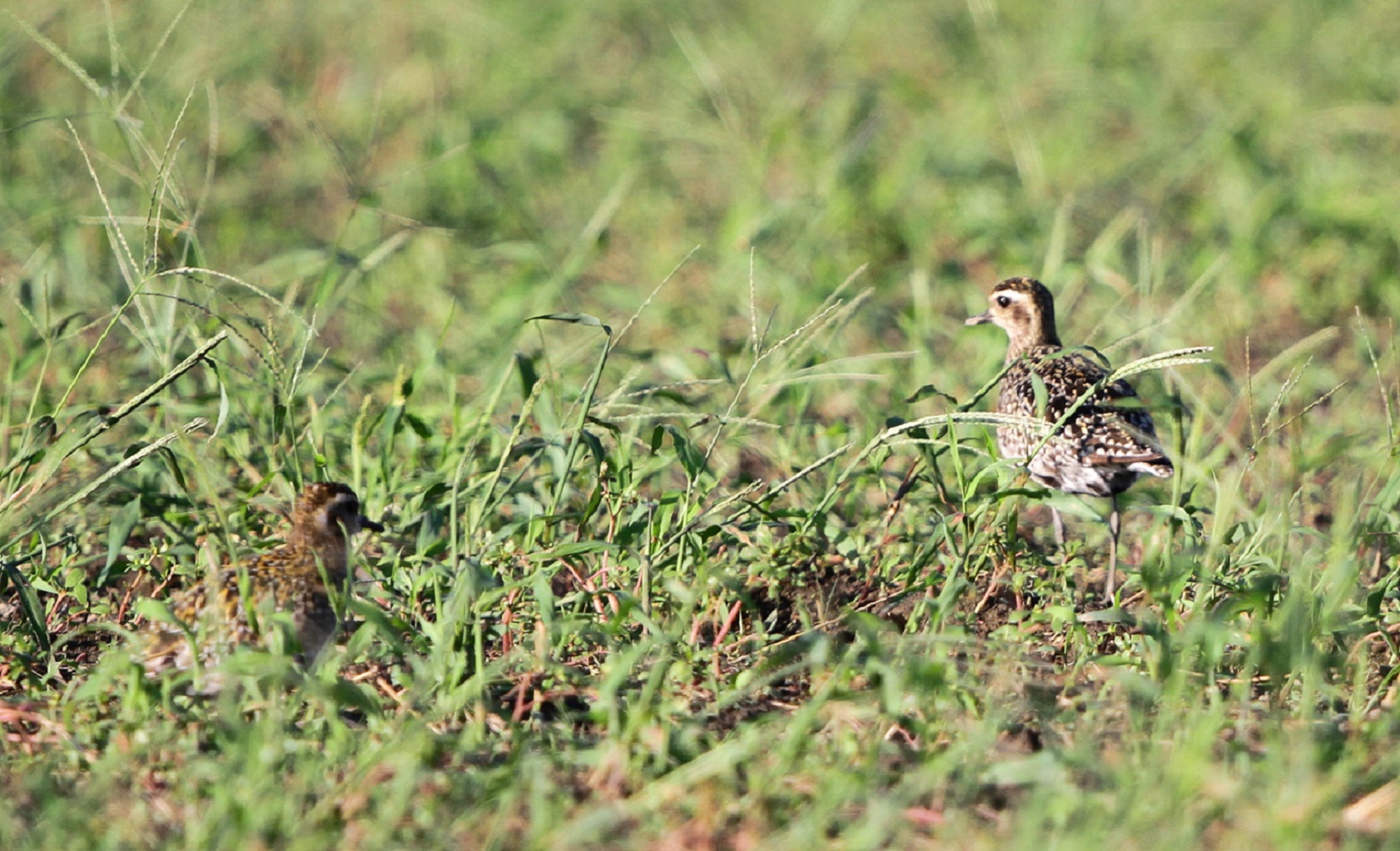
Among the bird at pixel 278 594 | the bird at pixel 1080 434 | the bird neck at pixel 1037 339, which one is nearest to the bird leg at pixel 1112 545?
the bird at pixel 1080 434

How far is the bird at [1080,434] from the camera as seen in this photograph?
18.9 feet

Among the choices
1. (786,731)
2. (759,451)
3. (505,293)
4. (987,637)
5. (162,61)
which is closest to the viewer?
(786,731)

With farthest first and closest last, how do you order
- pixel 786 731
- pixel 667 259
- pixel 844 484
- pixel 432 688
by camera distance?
1. pixel 667 259
2. pixel 844 484
3. pixel 432 688
4. pixel 786 731

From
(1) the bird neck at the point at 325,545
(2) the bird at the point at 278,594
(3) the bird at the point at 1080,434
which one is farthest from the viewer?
(3) the bird at the point at 1080,434

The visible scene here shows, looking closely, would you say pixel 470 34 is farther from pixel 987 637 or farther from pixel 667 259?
pixel 987 637

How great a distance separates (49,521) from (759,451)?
102 inches

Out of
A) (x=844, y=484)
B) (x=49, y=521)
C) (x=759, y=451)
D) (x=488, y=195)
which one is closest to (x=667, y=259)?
(x=488, y=195)

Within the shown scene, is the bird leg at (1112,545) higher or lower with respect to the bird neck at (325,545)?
lower

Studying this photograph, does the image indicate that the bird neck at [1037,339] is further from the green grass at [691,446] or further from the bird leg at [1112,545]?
the bird leg at [1112,545]

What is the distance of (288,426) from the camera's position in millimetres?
5703

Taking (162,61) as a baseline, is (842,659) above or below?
below

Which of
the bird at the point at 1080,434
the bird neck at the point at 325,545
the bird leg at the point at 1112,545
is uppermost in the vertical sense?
the bird at the point at 1080,434

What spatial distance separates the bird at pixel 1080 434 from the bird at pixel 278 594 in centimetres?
218

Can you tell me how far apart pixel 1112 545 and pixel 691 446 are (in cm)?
154
